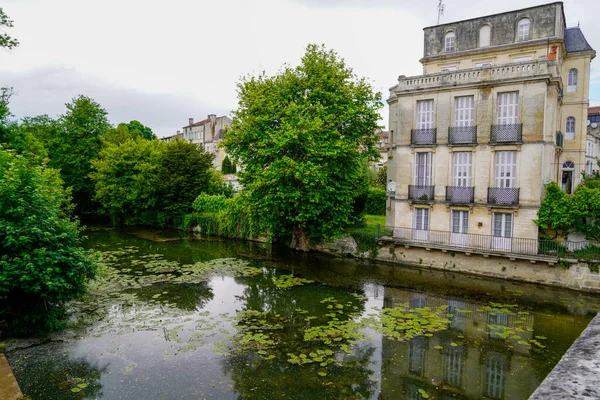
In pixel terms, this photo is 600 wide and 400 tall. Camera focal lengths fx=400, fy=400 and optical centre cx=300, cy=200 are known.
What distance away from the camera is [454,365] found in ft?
39.6

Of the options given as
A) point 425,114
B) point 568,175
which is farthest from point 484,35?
point 568,175

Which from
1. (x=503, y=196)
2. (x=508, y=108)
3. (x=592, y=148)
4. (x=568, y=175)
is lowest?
(x=503, y=196)

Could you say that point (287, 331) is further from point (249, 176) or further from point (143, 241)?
point (143, 241)

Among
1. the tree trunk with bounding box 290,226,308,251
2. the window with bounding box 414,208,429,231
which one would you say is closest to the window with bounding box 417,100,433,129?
the window with bounding box 414,208,429,231

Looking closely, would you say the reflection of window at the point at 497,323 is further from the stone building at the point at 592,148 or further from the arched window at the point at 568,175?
the stone building at the point at 592,148

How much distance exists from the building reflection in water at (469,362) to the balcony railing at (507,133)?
10.4 m

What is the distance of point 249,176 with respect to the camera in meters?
28.0

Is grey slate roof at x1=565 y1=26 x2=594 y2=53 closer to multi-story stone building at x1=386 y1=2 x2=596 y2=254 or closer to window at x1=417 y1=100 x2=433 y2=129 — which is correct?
multi-story stone building at x1=386 y1=2 x2=596 y2=254

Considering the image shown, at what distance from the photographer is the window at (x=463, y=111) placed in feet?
78.6

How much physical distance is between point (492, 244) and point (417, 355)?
12.8 metres

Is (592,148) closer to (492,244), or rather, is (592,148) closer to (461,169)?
(461,169)

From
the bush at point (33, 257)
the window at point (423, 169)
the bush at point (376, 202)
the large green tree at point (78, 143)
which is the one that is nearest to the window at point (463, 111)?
the window at point (423, 169)

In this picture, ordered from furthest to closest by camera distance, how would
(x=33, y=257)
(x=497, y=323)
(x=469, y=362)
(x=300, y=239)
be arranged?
1. (x=300, y=239)
2. (x=497, y=323)
3. (x=33, y=257)
4. (x=469, y=362)

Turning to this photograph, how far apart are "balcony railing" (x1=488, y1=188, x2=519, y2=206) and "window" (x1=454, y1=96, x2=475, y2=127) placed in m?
4.32
